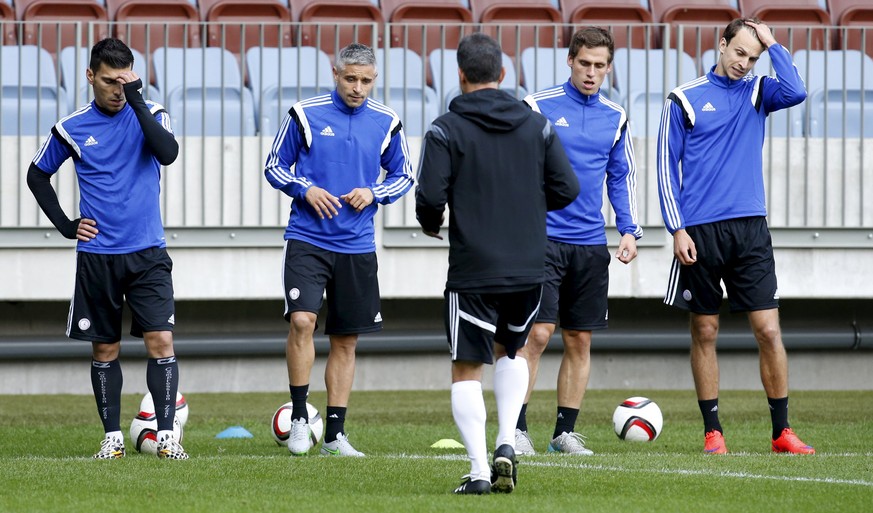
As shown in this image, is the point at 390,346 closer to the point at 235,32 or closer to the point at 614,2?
the point at 235,32

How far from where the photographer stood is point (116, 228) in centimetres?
600

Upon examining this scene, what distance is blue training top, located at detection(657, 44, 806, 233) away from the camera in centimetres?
613

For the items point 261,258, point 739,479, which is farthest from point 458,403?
point 261,258

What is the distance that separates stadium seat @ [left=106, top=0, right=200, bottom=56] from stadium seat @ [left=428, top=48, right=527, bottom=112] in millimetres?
2002

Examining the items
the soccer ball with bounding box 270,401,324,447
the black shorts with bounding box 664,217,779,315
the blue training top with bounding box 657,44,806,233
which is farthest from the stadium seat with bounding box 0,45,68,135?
the black shorts with bounding box 664,217,779,315

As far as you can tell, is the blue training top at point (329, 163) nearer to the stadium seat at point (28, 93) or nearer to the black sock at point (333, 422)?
the black sock at point (333, 422)

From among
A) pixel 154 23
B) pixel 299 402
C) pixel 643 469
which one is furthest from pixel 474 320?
pixel 154 23

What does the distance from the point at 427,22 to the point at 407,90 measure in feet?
2.80

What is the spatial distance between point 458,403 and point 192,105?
6.58 meters

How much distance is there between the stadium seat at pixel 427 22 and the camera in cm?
1084

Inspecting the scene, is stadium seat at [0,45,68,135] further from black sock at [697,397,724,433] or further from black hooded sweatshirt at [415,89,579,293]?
black hooded sweatshirt at [415,89,579,293]

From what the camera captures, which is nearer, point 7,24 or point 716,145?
point 716,145

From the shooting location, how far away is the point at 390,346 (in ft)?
36.0

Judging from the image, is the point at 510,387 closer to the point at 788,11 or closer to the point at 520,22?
the point at 520,22
